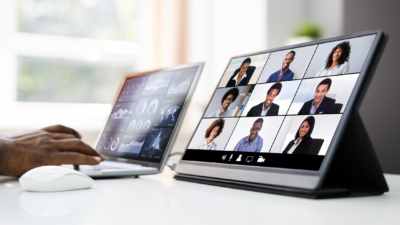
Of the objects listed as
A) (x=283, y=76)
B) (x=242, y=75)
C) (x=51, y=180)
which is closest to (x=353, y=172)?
(x=283, y=76)

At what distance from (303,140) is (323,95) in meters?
0.09

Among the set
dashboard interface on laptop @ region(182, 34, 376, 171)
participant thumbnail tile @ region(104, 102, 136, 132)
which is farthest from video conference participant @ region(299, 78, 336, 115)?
participant thumbnail tile @ region(104, 102, 136, 132)

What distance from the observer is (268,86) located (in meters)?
0.79

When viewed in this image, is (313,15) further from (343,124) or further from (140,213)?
(140,213)

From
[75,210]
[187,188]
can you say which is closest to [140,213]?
[75,210]

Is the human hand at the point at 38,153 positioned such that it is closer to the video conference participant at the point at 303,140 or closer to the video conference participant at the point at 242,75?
the video conference participant at the point at 242,75

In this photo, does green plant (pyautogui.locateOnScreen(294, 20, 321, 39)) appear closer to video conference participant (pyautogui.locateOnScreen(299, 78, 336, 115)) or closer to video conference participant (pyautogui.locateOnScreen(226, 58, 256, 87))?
video conference participant (pyautogui.locateOnScreen(226, 58, 256, 87))

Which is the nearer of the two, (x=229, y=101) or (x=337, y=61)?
(x=337, y=61)

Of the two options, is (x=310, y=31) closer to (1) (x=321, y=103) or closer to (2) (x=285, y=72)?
(2) (x=285, y=72)

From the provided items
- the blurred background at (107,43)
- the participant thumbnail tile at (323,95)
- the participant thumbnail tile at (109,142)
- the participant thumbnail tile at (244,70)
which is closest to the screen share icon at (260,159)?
the participant thumbnail tile at (323,95)

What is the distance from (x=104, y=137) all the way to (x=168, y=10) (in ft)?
6.79

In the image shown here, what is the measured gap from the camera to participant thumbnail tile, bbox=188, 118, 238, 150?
802 millimetres

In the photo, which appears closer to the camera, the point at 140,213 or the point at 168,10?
the point at 140,213

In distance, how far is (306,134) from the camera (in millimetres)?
647
